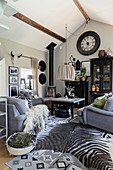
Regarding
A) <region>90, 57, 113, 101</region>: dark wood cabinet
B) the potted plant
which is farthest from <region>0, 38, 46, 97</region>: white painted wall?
<region>90, 57, 113, 101</region>: dark wood cabinet

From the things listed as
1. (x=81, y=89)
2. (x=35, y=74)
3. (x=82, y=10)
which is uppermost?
(x=82, y=10)

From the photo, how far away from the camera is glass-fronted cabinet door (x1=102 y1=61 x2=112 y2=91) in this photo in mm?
4930

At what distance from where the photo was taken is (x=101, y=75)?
5.08 metres

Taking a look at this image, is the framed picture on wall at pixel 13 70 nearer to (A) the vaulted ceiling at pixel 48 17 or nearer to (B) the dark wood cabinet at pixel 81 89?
(A) the vaulted ceiling at pixel 48 17

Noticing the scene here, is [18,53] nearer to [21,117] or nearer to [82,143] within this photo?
[21,117]

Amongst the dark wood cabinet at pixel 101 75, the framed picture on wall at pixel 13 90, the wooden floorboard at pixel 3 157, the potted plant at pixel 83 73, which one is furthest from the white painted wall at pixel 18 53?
the wooden floorboard at pixel 3 157

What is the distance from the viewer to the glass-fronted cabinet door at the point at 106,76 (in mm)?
4930

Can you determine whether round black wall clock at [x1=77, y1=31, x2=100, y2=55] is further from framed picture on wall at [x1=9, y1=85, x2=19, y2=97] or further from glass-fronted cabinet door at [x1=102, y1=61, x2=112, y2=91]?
framed picture on wall at [x1=9, y1=85, x2=19, y2=97]

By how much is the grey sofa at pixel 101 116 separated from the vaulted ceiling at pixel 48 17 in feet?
9.57

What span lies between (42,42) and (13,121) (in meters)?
4.29

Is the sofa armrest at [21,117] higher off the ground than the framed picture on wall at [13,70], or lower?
lower

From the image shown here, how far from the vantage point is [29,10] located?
156 inches

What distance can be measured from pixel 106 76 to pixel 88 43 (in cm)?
184

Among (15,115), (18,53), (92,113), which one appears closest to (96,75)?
(92,113)
